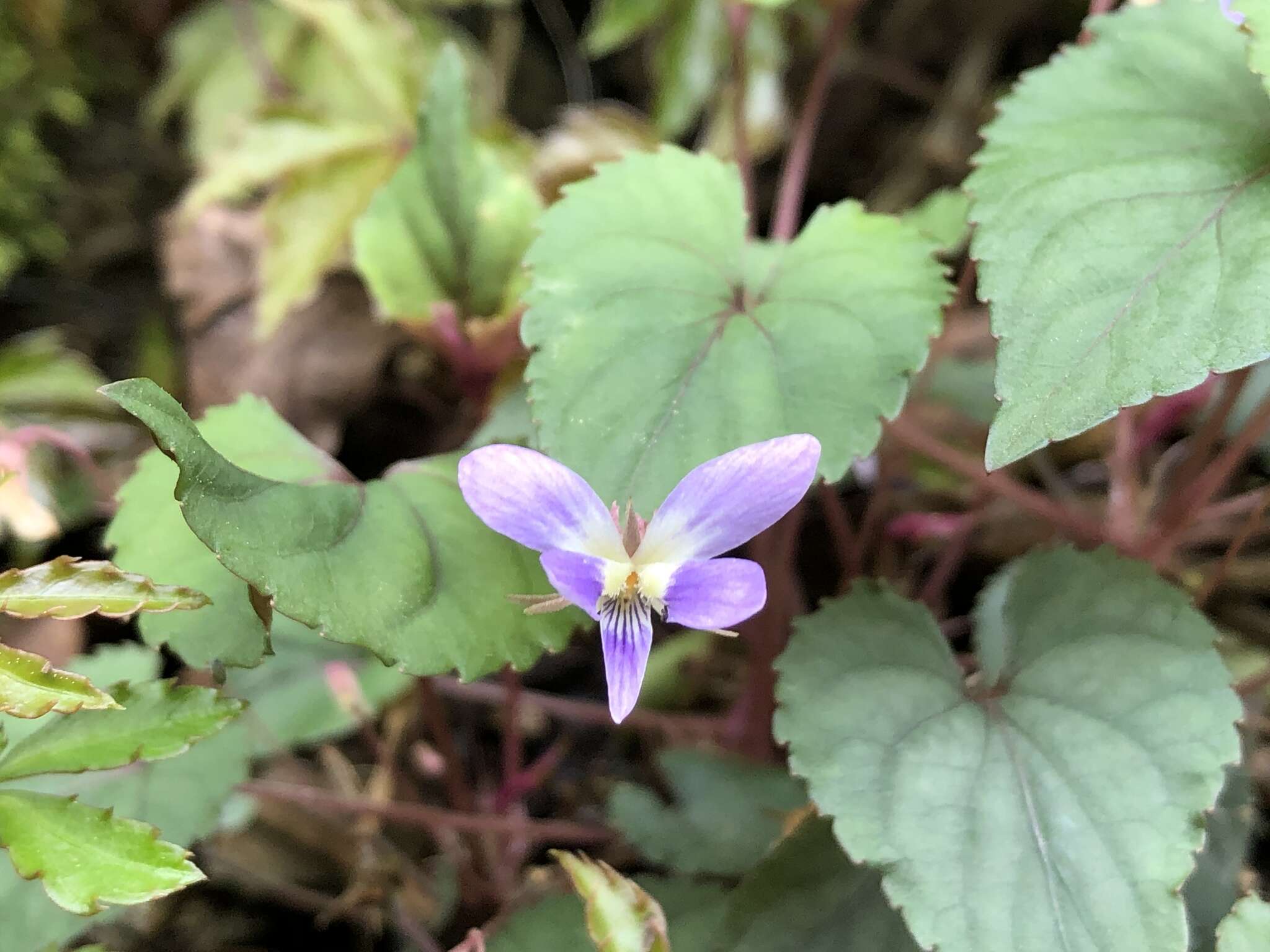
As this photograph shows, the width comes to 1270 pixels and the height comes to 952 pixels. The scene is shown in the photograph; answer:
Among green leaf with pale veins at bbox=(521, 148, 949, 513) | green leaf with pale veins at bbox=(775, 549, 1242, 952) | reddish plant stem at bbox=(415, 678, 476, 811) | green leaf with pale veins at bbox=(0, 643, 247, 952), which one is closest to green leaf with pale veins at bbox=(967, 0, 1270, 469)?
green leaf with pale veins at bbox=(521, 148, 949, 513)

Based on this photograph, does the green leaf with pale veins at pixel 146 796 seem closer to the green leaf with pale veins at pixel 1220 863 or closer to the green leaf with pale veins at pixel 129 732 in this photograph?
the green leaf with pale veins at pixel 129 732

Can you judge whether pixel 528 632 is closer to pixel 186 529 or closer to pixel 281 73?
pixel 186 529

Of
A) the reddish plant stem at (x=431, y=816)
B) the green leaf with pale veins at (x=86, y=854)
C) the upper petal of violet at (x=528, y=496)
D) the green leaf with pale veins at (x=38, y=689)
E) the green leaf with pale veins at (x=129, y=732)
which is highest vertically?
the upper petal of violet at (x=528, y=496)

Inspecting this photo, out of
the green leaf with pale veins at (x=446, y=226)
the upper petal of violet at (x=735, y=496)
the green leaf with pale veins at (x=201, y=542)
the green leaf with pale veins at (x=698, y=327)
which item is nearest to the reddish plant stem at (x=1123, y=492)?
the green leaf with pale veins at (x=698, y=327)

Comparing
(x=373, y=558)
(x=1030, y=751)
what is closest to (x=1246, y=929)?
(x=1030, y=751)

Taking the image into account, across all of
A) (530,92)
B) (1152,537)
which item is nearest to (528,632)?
(1152,537)

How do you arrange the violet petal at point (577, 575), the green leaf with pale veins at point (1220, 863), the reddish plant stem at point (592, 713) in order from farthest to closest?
1. the reddish plant stem at point (592, 713)
2. the green leaf with pale veins at point (1220, 863)
3. the violet petal at point (577, 575)

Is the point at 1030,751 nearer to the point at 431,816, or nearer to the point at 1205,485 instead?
the point at 1205,485
